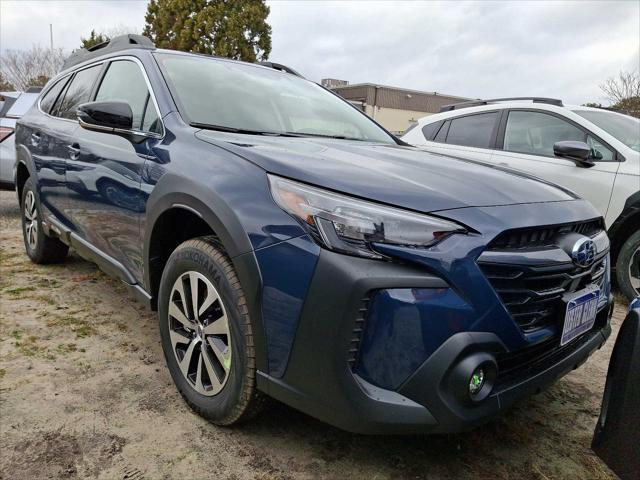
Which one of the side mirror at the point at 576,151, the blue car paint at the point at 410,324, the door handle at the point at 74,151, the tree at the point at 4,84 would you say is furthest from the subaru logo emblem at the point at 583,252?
the tree at the point at 4,84

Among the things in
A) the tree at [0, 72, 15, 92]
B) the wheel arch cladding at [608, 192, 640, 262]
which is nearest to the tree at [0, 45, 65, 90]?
the tree at [0, 72, 15, 92]

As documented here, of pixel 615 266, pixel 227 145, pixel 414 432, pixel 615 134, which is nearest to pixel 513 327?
pixel 414 432

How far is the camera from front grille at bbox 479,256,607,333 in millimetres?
1530

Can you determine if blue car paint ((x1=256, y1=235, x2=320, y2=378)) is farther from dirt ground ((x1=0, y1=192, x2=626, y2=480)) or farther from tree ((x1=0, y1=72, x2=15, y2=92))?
tree ((x1=0, y1=72, x2=15, y2=92))

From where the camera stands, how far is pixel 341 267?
148 centimetres

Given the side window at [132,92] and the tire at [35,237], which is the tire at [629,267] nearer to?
the side window at [132,92]

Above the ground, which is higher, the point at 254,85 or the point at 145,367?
the point at 254,85

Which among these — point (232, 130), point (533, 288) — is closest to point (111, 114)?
point (232, 130)

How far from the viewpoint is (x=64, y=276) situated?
4.01 m

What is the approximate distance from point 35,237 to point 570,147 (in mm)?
4449

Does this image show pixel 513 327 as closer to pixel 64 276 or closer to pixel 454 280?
pixel 454 280

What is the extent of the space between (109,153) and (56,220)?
1.21m

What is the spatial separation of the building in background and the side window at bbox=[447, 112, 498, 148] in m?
28.5

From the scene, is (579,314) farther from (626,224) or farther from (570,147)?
(626,224)
